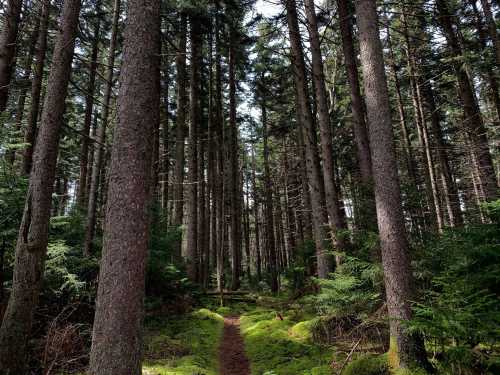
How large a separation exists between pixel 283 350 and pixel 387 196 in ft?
14.8

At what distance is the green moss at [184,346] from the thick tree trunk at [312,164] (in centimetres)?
398

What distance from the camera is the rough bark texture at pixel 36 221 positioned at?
203 inches

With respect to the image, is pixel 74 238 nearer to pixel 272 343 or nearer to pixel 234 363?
pixel 234 363

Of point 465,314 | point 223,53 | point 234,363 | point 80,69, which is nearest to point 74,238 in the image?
point 234,363

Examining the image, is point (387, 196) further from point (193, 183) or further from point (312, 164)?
point (193, 183)

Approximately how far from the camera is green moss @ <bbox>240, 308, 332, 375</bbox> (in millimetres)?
6051

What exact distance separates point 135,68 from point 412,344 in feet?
19.1

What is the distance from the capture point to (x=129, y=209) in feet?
14.1

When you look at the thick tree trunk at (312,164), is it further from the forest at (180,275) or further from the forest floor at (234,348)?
the forest floor at (234,348)

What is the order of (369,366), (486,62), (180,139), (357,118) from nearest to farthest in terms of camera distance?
(369,366) < (486,62) < (357,118) < (180,139)

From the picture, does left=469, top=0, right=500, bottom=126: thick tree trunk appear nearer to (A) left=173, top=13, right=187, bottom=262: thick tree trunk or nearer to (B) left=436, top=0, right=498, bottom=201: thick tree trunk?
(B) left=436, top=0, right=498, bottom=201: thick tree trunk

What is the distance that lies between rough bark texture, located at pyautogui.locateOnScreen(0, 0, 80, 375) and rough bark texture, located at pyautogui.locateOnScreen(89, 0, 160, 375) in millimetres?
2232

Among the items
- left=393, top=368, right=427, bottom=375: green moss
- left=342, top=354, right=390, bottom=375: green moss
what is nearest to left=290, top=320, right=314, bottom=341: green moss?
left=342, top=354, right=390, bottom=375: green moss

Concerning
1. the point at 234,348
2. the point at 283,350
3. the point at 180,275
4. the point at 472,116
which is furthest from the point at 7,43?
the point at 472,116
